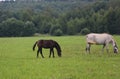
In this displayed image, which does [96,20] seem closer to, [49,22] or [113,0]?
[49,22]

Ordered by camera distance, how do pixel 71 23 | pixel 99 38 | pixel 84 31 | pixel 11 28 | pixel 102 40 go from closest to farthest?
pixel 102 40, pixel 99 38, pixel 84 31, pixel 11 28, pixel 71 23

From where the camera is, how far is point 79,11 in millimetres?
140250

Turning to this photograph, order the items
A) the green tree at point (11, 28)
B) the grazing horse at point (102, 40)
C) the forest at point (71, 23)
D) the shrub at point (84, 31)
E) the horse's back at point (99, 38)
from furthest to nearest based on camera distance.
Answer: the green tree at point (11, 28), the shrub at point (84, 31), the forest at point (71, 23), the horse's back at point (99, 38), the grazing horse at point (102, 40)

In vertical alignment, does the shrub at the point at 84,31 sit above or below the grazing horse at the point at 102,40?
above

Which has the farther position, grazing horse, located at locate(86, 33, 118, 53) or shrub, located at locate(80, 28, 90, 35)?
shrub, located at locate(80, 28, 90, 35)

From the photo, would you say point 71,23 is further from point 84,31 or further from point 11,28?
point 11,28

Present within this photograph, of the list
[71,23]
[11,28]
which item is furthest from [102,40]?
[71,23]

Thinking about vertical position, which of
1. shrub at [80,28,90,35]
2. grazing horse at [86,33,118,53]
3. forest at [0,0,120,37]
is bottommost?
grazing horse at [86,33,118,53]

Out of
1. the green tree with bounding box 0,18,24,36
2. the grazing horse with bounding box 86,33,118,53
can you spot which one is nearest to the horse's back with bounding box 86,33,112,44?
the grazing horse with bounding box 86,33,118,53

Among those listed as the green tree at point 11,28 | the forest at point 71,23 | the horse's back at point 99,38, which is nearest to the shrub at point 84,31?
the forest at point 71,23

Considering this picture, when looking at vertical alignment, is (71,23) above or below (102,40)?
above

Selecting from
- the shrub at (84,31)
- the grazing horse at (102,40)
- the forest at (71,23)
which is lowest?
the grazing horse at (102,40)

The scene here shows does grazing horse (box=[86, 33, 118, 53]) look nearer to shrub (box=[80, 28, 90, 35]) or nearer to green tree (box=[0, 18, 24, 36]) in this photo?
shrub (box=[80, 28, 90, 35])

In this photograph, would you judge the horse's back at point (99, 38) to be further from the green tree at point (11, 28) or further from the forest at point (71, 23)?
the green tree at point (11, 28)
